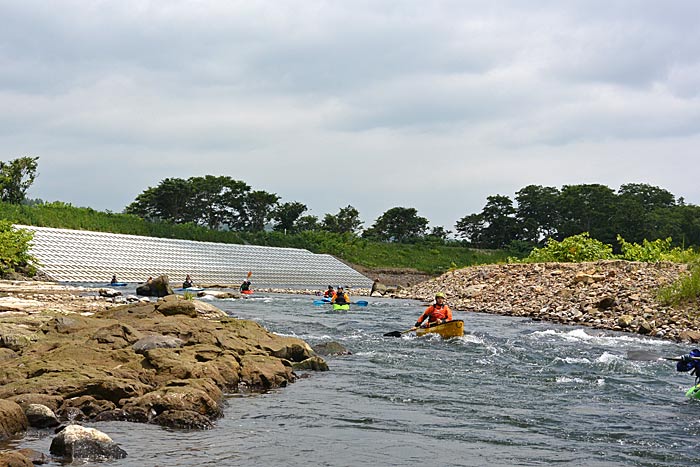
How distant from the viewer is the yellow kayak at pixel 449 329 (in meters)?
18.0

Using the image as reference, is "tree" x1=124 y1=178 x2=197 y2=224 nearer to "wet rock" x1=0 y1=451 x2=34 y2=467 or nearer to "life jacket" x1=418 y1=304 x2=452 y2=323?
"life jacket" x1=418 y1=304 x2=452 y2=323

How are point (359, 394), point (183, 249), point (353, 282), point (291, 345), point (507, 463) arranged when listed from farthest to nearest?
point (353, 282) → point (183, 249) → point (291, 345) → point (359, 394) → point (507, 463)

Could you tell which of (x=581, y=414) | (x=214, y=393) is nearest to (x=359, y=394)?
(x=214, y=393)

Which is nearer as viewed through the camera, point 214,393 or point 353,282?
point 214,393

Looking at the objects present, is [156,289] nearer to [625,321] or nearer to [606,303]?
[606,303]

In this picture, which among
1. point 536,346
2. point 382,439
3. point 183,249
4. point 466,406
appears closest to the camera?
point 382,439

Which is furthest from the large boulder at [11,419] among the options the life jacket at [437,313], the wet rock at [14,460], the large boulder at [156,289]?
the large boulder at [156,289]

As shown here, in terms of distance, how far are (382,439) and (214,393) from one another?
2.49 meters

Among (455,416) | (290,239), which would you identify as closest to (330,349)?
(455,416)

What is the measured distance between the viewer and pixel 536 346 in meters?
17.0

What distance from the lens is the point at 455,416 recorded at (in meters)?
9.51

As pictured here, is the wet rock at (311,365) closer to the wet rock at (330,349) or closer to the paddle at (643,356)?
the wet rock at (330,349)

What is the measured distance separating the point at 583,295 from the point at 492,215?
64.8 m

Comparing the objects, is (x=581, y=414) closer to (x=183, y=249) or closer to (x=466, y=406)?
(x=466, y=406)
